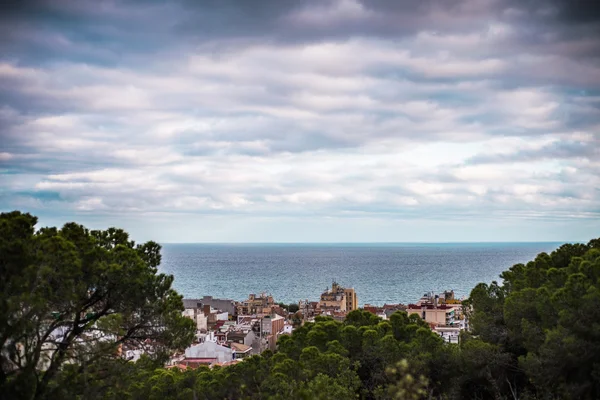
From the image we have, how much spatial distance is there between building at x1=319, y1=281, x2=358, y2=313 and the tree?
169ft

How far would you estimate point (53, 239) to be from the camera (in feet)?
39.6

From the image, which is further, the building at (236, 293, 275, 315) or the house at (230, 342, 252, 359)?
the building at (236, 293, 275, 315)

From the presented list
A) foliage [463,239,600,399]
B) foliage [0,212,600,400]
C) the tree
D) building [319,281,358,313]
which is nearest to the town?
building [319,281,358,313]

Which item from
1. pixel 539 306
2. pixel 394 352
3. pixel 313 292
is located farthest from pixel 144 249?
pixel 313 292

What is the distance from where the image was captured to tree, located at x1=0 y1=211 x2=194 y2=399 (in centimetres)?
1140

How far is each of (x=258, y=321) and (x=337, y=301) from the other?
18367 millimetres

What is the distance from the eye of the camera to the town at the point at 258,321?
37.8 m

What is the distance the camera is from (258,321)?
5312 centimetres

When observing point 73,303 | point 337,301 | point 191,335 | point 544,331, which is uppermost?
point 73,303

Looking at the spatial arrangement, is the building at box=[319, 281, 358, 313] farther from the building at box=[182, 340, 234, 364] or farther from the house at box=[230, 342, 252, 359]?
the building at box=[182, 340, 234, 364]

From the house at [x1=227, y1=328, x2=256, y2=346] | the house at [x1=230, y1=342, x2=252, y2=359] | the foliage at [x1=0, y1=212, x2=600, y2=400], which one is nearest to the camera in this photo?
the foliage at [x1=0, y1=212, x2=600, y2=400]

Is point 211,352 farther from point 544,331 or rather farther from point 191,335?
point 191,335

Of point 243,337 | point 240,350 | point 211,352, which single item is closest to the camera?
point 211,352

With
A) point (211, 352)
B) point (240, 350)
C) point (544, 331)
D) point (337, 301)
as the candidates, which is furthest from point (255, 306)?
point (544, 331)
